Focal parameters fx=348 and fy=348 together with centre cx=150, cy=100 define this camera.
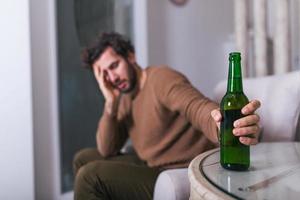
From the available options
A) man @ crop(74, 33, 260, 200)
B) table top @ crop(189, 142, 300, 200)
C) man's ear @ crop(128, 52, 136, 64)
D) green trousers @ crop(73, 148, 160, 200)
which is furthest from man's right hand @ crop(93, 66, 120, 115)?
table top @ crop(189, 142, 300, 200)

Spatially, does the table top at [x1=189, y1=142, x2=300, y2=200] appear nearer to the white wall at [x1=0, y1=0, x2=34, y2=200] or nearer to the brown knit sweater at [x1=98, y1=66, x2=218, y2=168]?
the brown knit sweater at [x1=98, y1=66, x2=218, y2=168]

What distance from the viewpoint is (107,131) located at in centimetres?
164

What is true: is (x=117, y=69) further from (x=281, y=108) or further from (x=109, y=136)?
(x=281, y=108)

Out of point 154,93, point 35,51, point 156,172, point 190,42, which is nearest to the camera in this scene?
point 156,172

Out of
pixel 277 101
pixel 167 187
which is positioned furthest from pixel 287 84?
pixel 167 187

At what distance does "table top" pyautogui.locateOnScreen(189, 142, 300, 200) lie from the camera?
59 cm

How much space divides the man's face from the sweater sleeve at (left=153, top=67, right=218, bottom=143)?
15 centimetres

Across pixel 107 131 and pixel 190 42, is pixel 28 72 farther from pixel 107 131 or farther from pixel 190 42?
pixel 190 42

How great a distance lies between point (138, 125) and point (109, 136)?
0.16 m

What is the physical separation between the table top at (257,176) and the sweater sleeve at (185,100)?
11 centimetres

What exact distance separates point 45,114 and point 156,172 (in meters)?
0.90

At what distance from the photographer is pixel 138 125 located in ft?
5.13

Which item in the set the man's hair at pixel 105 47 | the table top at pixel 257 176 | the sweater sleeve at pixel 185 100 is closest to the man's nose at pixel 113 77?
the man's hair at pixel 105 47

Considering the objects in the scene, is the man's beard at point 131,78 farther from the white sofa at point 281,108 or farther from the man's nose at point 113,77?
the white sofa at point 281,108
